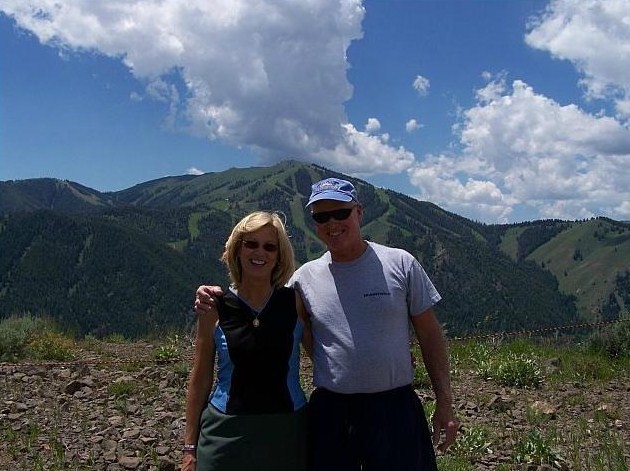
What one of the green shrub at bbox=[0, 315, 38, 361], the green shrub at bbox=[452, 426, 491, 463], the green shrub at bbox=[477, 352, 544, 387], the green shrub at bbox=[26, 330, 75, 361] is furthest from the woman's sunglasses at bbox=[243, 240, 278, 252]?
the green shrub at bbox=[0, 315, 38, 361]

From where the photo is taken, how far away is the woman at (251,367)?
3.00 m

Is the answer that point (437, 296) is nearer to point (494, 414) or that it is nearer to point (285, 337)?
point (285, 337)

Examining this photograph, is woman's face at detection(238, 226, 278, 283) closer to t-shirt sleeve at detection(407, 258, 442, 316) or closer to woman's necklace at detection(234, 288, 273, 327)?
woman's necklace at detection(234, 288, 273, 327)

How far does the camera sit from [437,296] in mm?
3205

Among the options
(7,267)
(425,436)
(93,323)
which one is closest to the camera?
(425,436)

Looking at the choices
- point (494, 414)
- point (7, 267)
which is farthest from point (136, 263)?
point (494, 414)

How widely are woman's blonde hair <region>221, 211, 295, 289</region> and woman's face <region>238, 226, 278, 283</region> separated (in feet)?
0.11

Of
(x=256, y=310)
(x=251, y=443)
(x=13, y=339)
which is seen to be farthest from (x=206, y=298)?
(x=13, y=339)

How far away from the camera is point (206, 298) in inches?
124

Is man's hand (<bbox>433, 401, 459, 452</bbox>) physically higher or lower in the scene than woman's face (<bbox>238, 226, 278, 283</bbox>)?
lower

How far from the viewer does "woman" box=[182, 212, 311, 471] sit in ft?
9.83

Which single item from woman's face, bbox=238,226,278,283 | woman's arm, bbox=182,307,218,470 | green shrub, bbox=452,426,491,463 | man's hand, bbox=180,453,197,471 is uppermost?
woman's face, bbox=238,226,278,283

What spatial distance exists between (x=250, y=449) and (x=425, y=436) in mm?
911

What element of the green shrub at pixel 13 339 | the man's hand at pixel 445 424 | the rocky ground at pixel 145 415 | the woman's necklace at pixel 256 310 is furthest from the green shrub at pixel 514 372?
the green shrub at pixel 13 339
